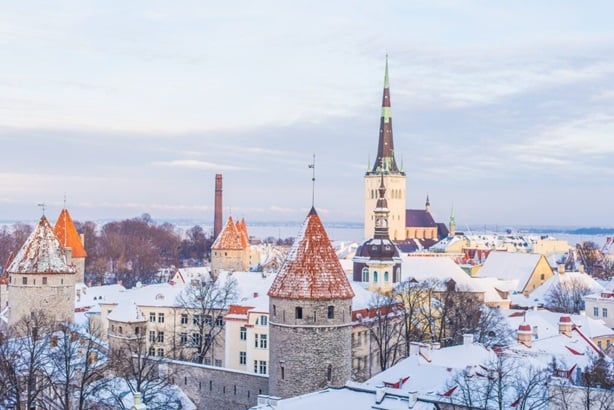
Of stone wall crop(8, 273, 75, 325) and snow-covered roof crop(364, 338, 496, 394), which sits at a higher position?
stone wall crop(8, 273, 75, 325)

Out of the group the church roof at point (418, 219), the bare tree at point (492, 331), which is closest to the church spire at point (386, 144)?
the church roof at point (418, 219)

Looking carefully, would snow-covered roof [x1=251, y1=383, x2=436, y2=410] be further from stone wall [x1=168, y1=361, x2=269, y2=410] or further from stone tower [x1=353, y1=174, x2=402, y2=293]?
Answer: stone tower [x1=353, y1=174, x2=402, y2=293]

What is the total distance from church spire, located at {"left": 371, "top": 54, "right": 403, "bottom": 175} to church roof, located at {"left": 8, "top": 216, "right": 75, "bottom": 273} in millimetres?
67881

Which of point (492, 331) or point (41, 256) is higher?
point (41, 256)

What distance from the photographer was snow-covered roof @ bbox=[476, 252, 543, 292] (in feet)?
252

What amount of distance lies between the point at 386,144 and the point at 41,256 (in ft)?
235

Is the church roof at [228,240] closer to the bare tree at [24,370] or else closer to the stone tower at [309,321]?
the bare tree at [24,370]

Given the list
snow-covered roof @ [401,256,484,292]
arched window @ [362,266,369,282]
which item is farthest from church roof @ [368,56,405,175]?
arched window @ [362,266,369,282]

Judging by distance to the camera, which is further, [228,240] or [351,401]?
[228,240]

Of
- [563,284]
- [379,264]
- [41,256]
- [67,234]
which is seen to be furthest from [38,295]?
[563,284]

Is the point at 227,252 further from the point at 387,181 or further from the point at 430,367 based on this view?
the point at 387,181

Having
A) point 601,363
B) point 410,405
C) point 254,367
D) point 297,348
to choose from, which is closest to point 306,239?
point 297,348

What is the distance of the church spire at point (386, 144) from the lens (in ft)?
355

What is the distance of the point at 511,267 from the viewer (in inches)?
3103
